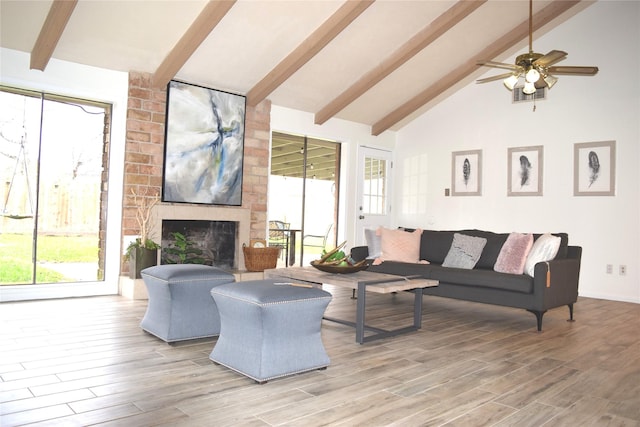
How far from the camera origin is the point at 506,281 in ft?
14.3

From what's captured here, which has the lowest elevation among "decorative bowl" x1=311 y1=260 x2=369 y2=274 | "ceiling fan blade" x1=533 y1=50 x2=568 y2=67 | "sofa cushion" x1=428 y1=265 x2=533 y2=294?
"sofa cushion" x1=428 y1=265 x2=533 y2=294

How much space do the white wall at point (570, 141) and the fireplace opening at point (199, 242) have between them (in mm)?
3564

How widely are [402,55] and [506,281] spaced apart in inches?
134

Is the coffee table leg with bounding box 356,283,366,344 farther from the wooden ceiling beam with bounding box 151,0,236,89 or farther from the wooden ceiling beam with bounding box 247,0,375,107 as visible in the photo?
the wooden ceiling beam with bounding box 247,0,375,107

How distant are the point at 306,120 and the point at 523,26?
129 inches

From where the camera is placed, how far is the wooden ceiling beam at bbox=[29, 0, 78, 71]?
419cm

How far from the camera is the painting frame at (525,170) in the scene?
23.0 ft

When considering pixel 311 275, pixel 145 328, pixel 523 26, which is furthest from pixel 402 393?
pixel 523 26

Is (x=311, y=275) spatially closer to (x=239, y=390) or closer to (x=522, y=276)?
(x=239, y=390)

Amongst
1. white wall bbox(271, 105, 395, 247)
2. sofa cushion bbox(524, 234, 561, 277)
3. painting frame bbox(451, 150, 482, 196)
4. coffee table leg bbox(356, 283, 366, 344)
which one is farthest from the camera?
painting frame bbox(451, 150, 482, 196)

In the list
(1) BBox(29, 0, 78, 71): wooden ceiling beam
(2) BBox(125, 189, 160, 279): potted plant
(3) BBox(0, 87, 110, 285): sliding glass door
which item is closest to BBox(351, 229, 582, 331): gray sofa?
(2) BBox(125, 189, 160, 279): potted plant

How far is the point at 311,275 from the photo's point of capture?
12.8 feet

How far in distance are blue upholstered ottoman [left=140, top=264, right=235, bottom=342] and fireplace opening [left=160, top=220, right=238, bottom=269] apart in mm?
2207

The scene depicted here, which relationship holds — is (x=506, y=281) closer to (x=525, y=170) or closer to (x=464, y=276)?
(x=464, y=276)
